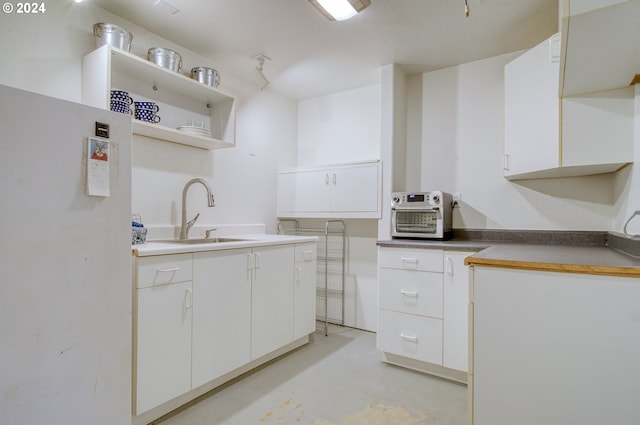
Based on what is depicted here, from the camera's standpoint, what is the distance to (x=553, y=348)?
1176 mm

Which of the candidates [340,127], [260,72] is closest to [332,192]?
[340,127]

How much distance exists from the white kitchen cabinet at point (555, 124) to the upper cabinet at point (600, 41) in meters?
0.17

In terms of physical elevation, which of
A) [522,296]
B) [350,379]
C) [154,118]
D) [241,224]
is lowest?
[350,379]

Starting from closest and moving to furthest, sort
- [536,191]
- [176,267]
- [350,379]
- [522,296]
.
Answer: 1. [522,296]
2. [176,267]
3. [350,379]
4. [536,191]

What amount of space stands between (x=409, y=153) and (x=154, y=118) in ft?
7.10

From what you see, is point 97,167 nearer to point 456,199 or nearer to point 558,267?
point 558,267

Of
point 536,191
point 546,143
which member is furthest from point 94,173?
point 536,191

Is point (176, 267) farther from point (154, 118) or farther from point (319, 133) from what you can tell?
point (319, 133)

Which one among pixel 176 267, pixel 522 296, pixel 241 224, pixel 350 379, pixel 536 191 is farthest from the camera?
pixel 241 224

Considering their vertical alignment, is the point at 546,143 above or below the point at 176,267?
above

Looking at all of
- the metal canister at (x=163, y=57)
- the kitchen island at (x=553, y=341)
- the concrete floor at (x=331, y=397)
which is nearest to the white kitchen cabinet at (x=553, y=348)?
the kitchen island at (x=553, y=341)

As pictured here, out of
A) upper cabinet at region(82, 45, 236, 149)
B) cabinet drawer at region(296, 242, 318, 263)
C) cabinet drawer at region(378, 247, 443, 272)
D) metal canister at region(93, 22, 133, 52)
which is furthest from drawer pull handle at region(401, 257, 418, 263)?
metal canister at region(93, 22, 133, 52)

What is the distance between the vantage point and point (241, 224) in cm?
293

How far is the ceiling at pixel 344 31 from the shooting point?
195 cm
